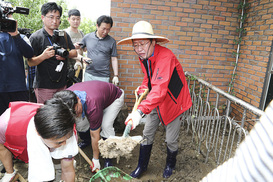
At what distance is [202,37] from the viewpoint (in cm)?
394

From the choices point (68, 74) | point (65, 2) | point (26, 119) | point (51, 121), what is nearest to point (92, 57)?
point (68, 74)

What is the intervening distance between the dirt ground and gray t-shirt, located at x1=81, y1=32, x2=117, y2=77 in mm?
1394

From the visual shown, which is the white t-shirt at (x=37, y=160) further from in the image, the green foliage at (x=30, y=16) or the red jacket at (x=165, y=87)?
the green foliage at (x=30, y=16)

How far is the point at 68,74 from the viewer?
3.09 metres

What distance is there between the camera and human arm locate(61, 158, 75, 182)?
67.2 inches

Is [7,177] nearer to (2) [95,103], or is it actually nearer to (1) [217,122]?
(2) [95,103]

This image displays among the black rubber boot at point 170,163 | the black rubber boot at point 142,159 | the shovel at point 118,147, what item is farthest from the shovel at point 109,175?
the black rubber boot at point 170,163

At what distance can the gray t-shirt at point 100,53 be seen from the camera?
358 centimetres

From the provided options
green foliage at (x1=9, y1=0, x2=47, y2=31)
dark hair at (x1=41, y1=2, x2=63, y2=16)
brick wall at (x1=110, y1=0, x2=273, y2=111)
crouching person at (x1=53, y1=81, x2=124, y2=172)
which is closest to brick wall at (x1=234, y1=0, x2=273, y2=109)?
brick wall at (x1=110, y1=0, x2=273, y2=111)

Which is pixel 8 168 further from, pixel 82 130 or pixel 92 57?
pixel 92 57

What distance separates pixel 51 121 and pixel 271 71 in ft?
11.4

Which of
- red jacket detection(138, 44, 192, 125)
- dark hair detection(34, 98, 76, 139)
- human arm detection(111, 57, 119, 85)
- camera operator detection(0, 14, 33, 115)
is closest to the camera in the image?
dark hair detection(34, 98, 76, 139)

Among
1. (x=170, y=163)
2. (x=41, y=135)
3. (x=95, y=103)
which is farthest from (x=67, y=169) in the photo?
(x=170, y=163)

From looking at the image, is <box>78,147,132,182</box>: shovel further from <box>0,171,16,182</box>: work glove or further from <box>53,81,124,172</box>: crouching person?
<box>0,171,16,182</box>: work glove
